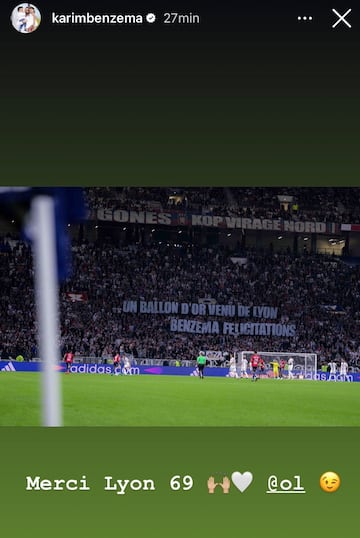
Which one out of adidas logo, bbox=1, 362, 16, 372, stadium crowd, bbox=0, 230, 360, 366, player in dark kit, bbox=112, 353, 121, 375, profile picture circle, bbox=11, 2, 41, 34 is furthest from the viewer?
stadium crowd, bbox=0, 230, 360, 366

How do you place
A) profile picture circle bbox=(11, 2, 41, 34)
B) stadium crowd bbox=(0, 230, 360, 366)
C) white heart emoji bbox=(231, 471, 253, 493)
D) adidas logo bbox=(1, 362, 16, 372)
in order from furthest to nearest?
stadium crowd bbox=(0, 230, 360, 366), adidas logo bbox=(1, 362, 16, 372), profile picture circle bbox=(11, 2, 41, 34), white heart emoji bbox=(231, 471, 253, 493)

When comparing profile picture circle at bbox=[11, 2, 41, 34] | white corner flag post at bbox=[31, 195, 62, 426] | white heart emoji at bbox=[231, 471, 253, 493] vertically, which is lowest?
white heart emoji at bbox=[231, 471, 253, 493]

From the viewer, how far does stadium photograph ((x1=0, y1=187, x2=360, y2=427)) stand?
38969 mm

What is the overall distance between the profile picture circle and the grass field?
7.56 meters

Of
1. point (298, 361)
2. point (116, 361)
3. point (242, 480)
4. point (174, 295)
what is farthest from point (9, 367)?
point (242, 480)

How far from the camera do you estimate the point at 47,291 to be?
5703 millimetres

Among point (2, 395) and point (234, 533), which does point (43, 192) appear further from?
point (2, 395)

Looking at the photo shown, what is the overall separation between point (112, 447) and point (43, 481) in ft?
2.96

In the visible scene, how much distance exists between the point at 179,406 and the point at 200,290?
104 feet

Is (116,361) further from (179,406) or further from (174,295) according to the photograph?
(179,406)

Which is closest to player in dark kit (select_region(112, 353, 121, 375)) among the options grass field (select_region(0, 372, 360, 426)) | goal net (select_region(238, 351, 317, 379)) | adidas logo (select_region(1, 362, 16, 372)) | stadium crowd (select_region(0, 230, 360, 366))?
stadium crowd (select_region(0, 230, 360, 366))

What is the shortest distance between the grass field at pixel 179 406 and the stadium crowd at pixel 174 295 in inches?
681

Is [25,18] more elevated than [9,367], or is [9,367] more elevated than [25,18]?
[25,18]

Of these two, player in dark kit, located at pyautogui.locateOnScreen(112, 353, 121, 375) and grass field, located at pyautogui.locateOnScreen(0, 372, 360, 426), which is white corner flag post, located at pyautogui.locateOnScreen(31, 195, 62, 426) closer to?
grass field, located at pyautogui.locateOnScreen(0, 372, 360, 426)
